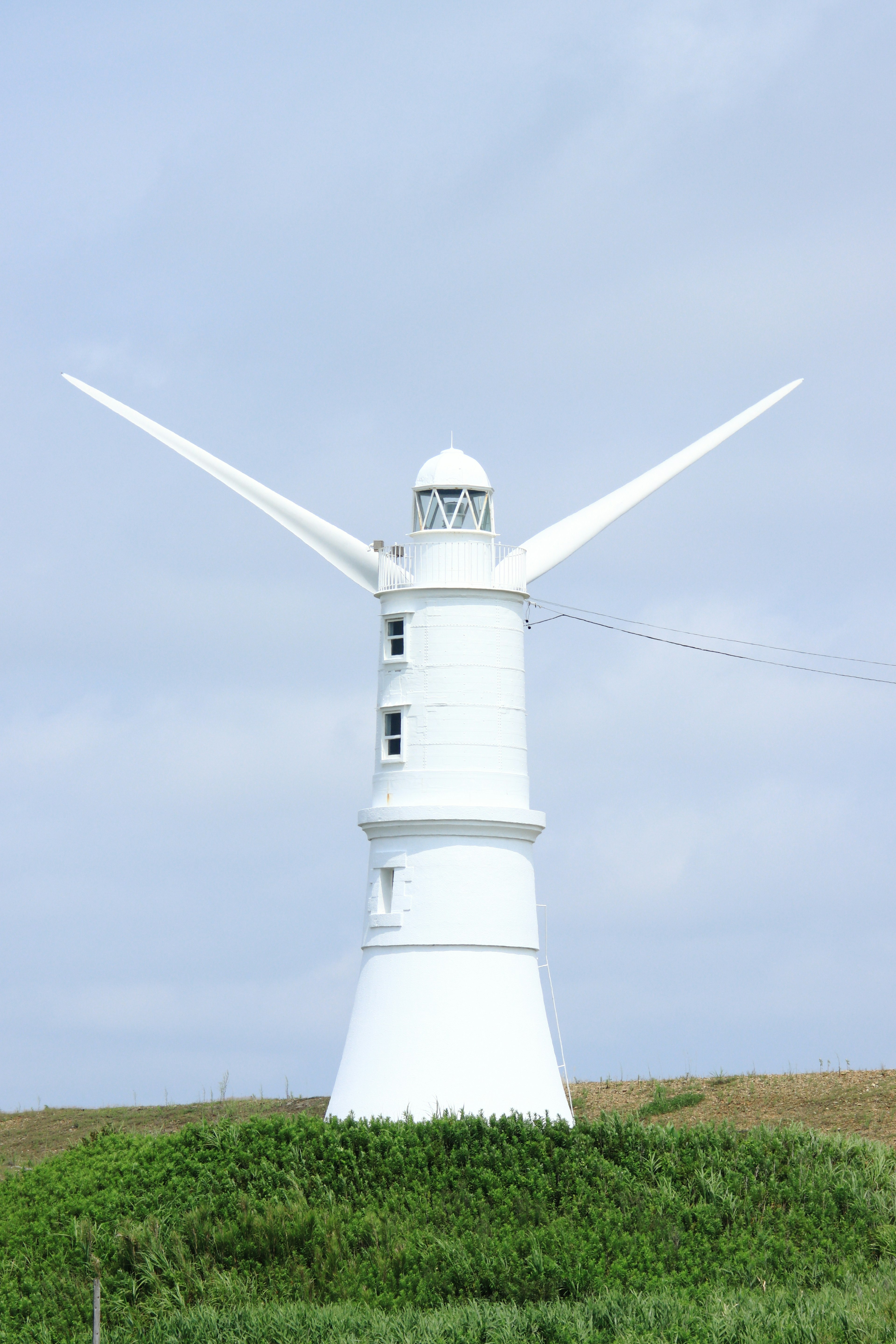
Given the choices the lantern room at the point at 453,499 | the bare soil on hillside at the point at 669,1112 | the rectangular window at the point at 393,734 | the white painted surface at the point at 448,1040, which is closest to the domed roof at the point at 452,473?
the lantern room at the point at 453,499

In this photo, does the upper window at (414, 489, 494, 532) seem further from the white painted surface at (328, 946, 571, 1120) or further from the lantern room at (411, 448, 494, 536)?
the white painted surface at (328, 946, 571, 1120)

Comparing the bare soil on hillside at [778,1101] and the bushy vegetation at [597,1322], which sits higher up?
the bare soil on hillside at [778,1101]

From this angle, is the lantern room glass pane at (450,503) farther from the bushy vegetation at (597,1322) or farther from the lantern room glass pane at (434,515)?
the bushy vegetation at (597,1322)

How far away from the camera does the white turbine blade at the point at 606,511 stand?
3566cm

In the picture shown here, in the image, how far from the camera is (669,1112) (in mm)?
37750

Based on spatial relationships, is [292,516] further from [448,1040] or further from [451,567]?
[448,1040]

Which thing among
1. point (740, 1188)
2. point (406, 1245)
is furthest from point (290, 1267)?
point (740, 1188)

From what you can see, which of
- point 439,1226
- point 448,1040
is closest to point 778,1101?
point 448,1040

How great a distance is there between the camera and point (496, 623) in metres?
33.9

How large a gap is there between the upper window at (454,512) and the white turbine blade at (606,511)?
3.92 ft

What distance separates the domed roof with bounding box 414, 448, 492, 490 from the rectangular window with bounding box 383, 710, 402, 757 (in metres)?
4.73

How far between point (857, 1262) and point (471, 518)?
1578 cm

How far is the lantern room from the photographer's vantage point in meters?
34.5

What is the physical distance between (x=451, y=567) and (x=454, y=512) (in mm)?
1228
